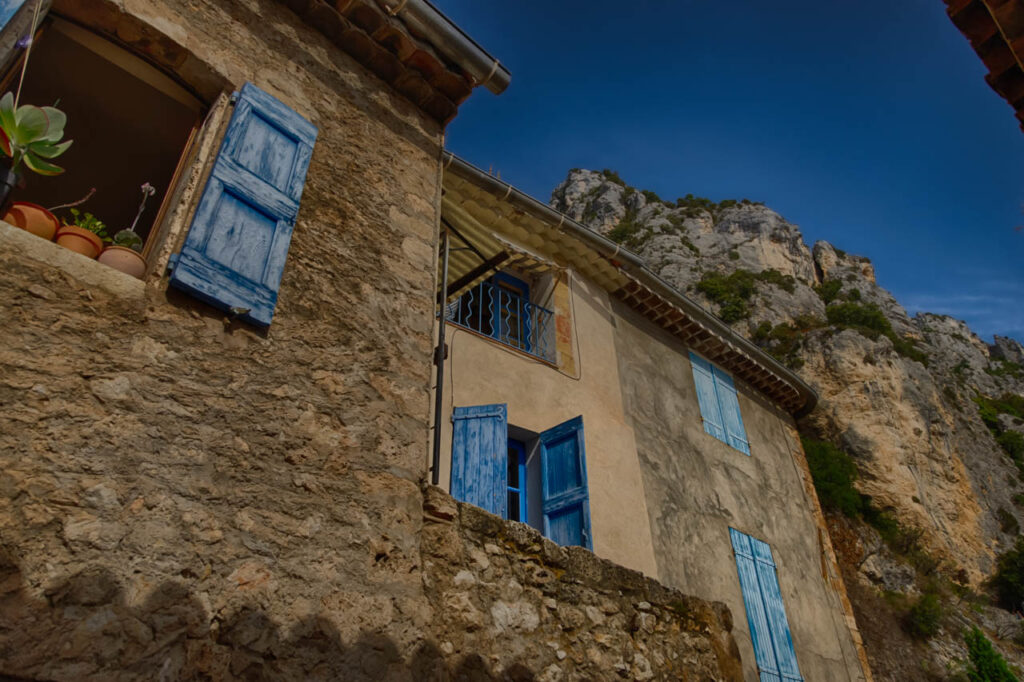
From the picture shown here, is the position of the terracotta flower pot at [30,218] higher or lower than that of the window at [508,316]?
lower

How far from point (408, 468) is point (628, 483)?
452 cm

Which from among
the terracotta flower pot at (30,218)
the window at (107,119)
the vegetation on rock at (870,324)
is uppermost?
the vegetation on rock at (870,324)

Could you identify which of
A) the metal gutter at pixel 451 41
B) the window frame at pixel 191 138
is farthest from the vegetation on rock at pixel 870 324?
the window frame at pixel 191 138

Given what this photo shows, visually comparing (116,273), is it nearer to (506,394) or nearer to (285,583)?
(285,583)

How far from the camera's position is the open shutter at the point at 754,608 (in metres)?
7.32

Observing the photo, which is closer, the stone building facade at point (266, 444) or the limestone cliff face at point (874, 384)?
the stone building facade at point (266, 444)

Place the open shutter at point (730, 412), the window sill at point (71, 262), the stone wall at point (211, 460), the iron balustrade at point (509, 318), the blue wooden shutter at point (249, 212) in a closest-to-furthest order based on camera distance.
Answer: the stone wall at point (211, 460) → the window sill at point (71, 262) → the blue wooden shutter at point (249, 212) → the iron balustrade at point (509, 318) → the open shutter at point (730, 412)

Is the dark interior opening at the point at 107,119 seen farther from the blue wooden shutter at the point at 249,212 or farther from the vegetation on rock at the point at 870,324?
the vegetation on rock at the point at 870,324

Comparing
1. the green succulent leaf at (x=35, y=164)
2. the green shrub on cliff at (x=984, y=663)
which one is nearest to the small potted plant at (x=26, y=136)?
the green succulent leaf at (x=35, y=164)

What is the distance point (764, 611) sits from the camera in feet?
25.6

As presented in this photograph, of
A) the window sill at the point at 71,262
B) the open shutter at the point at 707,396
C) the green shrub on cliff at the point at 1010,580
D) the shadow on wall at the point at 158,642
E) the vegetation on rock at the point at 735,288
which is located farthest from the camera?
the vegetation on rock at the point at 735,288

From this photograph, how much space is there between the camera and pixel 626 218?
1346 inches

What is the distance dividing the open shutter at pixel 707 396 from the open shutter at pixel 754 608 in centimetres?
155

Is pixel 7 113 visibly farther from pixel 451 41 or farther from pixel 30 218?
pixel 451 41
